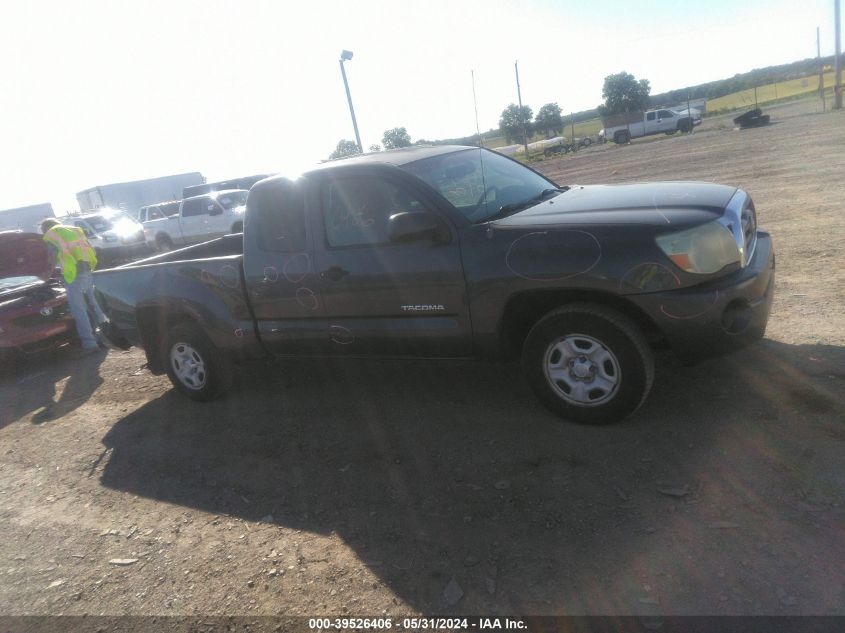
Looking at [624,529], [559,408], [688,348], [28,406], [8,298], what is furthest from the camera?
[8,298]

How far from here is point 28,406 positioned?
21.4 feet

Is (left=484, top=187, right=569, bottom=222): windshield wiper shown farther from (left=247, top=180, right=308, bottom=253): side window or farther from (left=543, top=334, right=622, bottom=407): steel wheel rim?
(left=247, top=180, right=308, bottom=253): side window

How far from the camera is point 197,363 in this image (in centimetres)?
532

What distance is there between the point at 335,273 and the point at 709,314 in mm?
2440

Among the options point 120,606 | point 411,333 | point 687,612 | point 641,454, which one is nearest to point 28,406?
point 120,606

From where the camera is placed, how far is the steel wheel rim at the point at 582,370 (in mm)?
3486

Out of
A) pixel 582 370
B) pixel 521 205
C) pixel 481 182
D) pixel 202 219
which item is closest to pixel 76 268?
pixel 481 182

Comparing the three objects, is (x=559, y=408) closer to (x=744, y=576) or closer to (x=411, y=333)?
(x=411, y=333)

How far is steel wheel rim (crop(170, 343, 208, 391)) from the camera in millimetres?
5293

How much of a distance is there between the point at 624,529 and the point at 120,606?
253cm

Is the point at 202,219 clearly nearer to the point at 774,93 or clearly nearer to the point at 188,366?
the point at 188,366

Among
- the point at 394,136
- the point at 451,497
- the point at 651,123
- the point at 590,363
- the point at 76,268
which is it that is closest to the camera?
the point at 451,497

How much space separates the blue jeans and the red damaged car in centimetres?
14

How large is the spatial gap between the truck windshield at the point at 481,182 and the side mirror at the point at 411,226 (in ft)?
0.95
